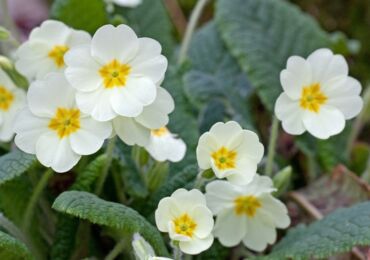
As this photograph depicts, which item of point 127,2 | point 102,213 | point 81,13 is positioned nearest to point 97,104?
point 102,213

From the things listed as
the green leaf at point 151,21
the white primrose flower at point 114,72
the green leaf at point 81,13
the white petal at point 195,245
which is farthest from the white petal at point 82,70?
the green leaf at point 151,21

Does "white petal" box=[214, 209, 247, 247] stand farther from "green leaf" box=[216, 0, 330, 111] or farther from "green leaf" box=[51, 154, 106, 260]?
"green leaf" box=[216, 0, 330, 111]

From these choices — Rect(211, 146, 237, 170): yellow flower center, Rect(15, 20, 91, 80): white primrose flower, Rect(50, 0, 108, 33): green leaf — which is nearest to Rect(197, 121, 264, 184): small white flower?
Rect(211, 146, 237, 170): yellow flower center

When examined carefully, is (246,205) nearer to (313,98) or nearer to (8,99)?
(313,98)

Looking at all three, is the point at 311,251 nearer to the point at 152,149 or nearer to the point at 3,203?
the point at 152,149

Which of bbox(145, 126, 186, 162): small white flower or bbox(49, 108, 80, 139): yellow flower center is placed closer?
bbox(49, 108, 80, 139): yellow flower center
